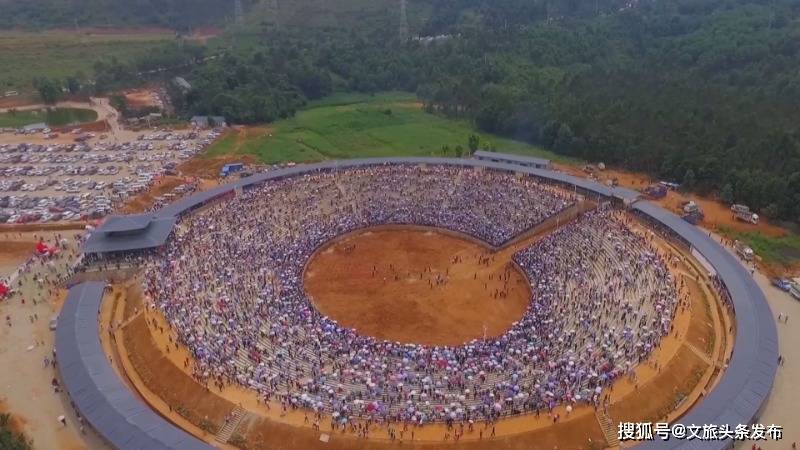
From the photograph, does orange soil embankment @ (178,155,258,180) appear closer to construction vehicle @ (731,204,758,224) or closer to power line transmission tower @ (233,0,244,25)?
construction vehicle @ (731,204,758,224)

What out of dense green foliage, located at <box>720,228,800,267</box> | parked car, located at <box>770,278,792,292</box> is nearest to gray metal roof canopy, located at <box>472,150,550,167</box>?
dense green foliage, located at <box>720,228,800,267</box>

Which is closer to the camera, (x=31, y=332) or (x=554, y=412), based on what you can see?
(x=554, y=412)

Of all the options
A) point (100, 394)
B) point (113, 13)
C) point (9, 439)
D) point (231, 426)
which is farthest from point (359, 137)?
point (113, 13)

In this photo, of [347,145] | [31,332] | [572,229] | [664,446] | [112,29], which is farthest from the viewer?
[112,29]

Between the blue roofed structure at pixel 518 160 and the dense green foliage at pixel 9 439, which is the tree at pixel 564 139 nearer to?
the blue roofed structure at pixel 518 160

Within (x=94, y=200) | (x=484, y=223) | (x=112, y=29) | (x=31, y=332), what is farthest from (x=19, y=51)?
(x=484, y=223)

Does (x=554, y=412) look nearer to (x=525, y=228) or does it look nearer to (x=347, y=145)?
(x=525, y=228)

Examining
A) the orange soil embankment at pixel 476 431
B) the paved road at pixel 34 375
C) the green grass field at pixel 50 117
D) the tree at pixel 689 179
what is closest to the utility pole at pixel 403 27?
the green grass field at pixel 50 117
